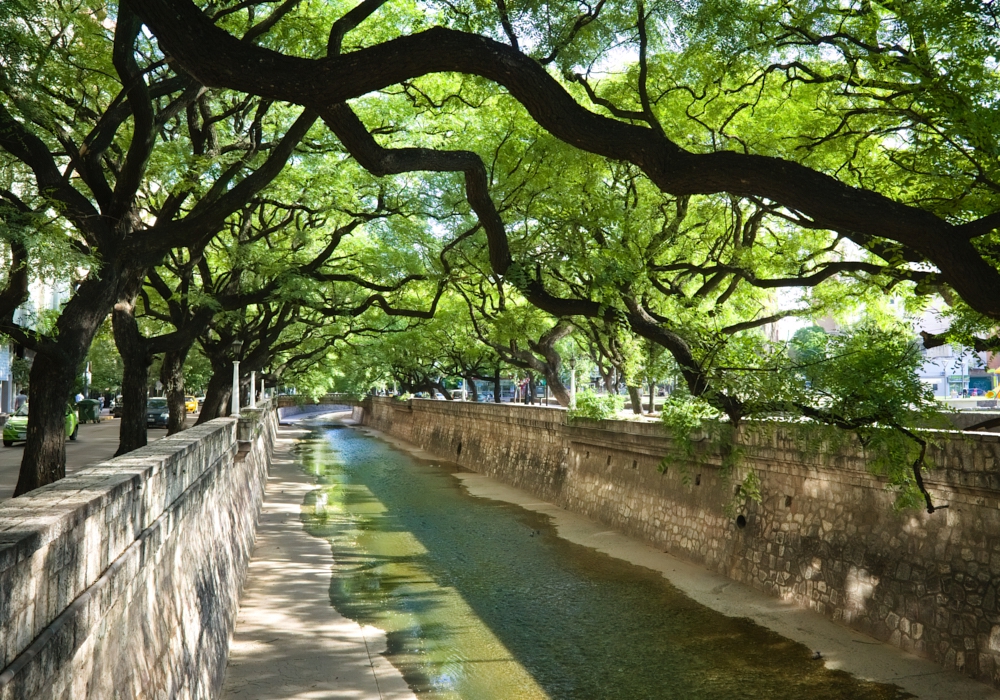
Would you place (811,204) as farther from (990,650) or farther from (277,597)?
(277,597)

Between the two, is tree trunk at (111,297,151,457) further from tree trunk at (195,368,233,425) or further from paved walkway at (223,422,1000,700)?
tree trunk at (195,368,233,425)

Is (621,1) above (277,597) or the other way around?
above

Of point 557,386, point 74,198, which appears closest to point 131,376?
point 74,198

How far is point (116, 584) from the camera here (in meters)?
4.31

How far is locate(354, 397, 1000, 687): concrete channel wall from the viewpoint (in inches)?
350

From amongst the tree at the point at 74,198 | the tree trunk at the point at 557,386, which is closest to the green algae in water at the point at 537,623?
the tree at the point at 74,198

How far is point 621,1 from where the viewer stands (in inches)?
424

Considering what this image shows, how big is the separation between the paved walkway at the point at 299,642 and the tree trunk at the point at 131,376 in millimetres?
3072

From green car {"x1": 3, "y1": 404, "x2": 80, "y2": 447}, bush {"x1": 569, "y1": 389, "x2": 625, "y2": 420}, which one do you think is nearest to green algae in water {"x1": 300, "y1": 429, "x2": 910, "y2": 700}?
bush {"x1": 569, "y1": 389, "x2": 625, "y2": 420}

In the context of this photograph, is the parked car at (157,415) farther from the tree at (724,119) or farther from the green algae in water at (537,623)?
the tree at (724,119)

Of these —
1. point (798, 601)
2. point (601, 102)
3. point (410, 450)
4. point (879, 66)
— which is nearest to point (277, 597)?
point (798, 601)

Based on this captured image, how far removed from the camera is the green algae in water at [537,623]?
31.0 ft

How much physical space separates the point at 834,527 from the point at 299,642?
23.4ft

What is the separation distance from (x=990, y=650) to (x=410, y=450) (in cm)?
3568
